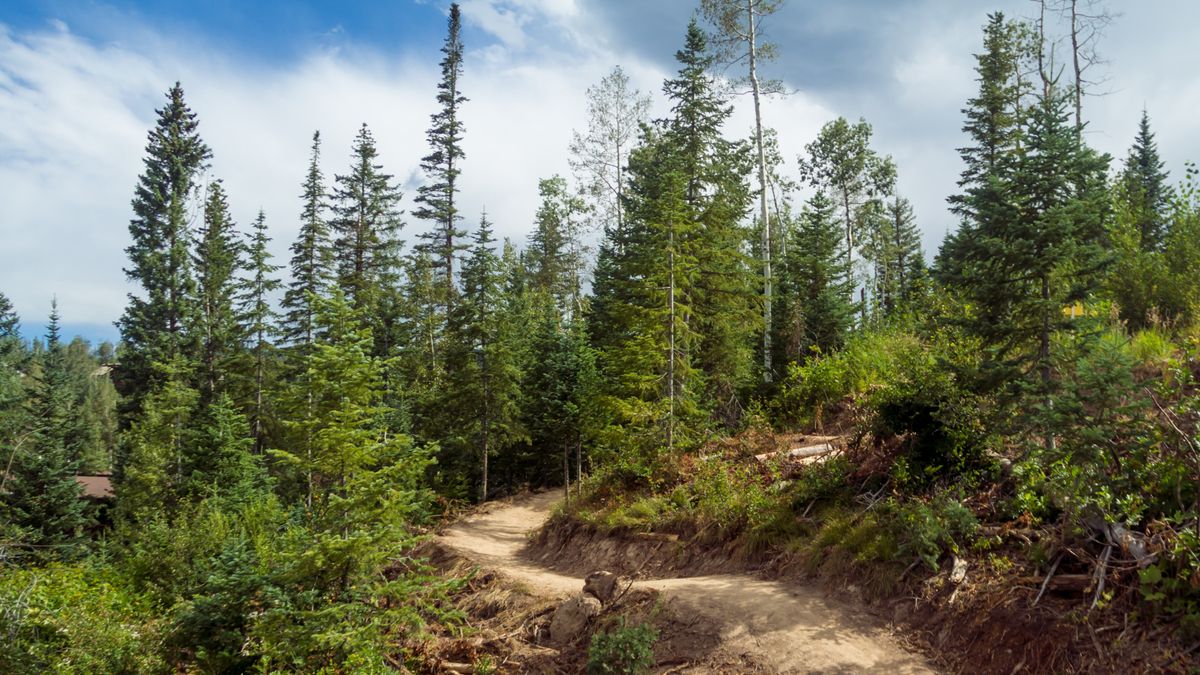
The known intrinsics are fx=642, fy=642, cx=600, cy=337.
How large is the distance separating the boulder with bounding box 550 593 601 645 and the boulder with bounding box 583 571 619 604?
0.34ft

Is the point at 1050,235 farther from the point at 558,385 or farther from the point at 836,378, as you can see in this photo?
the point at 558,385

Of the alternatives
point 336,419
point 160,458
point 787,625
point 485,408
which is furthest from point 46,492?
point 787,625

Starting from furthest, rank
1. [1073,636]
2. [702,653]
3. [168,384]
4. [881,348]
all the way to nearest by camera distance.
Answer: [168,384] < [881,348] < [702,653] < [1073,636]

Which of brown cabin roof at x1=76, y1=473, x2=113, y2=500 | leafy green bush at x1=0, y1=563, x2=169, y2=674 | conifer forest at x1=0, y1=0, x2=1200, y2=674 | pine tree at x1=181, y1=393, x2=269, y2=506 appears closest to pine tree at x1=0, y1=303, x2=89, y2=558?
conifer forest at x1=0, y1=0, x2=1200, y2=674

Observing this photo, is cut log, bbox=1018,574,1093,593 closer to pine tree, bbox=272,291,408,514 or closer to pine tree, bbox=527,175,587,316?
pine tree, bbox=272,291,408,514

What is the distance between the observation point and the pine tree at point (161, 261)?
29.4 meters

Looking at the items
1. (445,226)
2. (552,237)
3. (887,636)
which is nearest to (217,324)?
(445,226)

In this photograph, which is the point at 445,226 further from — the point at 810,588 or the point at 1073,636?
the point at 1073,636

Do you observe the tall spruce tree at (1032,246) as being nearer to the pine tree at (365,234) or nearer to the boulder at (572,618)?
the boulder at (572,618)

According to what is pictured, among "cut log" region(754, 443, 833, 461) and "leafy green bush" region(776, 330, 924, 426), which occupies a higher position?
"leafy green bush" region(776, 330, 924, 426)

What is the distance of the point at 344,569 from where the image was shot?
8.28 m

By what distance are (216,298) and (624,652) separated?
30.5 m

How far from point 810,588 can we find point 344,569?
19.5ft

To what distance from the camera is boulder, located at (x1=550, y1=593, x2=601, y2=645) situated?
27.7 feet
